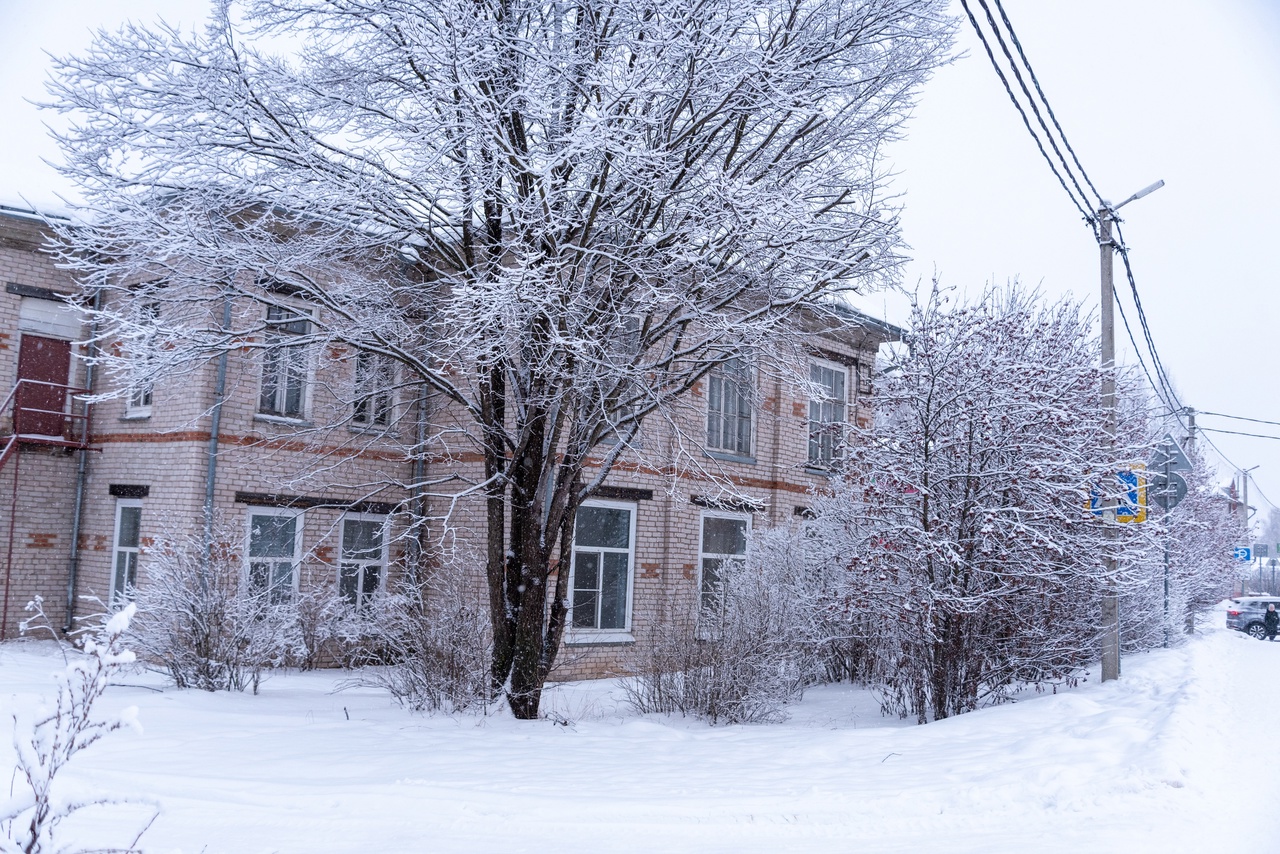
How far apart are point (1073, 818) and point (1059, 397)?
536 centimetres

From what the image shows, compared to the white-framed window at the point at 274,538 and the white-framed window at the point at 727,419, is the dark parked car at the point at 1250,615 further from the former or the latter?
the white-framed window at the point at 274,538

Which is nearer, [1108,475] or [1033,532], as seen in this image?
[1033,532]

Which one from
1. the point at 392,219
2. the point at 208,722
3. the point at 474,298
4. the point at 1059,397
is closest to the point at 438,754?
the point at 208,722

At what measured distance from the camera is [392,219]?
886 centimetres

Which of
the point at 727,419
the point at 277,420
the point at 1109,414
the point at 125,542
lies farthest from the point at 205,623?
the point at 1109,414

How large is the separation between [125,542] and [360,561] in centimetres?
341

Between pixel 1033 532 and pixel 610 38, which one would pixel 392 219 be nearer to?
pixel 610 38

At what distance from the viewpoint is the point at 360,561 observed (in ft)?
47.9

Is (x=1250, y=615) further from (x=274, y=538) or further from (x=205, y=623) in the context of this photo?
(x=205, y=623)

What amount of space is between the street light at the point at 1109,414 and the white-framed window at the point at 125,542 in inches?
507

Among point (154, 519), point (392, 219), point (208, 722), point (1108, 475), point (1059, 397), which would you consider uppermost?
point (392, 219)

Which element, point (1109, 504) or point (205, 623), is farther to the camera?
point (1109, 504)

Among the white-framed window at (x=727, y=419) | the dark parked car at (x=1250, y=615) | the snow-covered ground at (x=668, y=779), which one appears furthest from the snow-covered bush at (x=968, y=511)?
the dark parked car at (x=1250, y=615)

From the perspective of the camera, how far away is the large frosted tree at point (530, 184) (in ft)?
25.4
